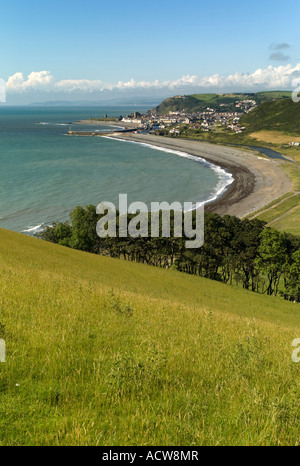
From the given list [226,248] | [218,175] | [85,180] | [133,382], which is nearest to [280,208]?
[226,248]

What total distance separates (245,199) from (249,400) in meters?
100.0

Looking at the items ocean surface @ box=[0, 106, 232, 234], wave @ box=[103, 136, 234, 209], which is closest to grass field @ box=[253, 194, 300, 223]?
wave @ box=[103, 136, 234, 209]

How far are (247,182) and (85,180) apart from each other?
2543 inches

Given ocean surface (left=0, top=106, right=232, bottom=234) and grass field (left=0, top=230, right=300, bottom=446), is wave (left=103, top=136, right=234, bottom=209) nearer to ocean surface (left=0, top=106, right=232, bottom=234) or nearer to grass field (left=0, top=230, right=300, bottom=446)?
ocean surface (left=0, top=106, right=232, bottom=234)

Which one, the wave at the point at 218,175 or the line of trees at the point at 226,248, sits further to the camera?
the wave at the point at 218,175

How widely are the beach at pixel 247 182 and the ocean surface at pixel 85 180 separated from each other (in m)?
6.18

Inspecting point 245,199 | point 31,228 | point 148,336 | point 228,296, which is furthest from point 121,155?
point 148,336

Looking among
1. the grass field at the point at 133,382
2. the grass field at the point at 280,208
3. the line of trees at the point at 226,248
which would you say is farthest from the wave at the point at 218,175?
the grass field at the point at 133,382

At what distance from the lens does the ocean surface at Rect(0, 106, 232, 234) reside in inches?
3337

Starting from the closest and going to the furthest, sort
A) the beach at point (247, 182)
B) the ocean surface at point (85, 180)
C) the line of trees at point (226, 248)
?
1. the line of trees at point (226, 248)
2. the ocean surface at point (85, 180)
3. the beach at point (247, 182)

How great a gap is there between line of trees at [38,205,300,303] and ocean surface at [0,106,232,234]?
16315 millimetres

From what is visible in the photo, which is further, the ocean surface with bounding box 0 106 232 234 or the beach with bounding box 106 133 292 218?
the beach with bounding box 106 133 292 218

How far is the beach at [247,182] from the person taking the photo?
92438 millimetres

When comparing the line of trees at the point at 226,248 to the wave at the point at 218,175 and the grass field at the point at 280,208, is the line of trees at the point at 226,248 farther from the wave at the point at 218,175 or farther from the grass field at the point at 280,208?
the wave at the point at 218,175
